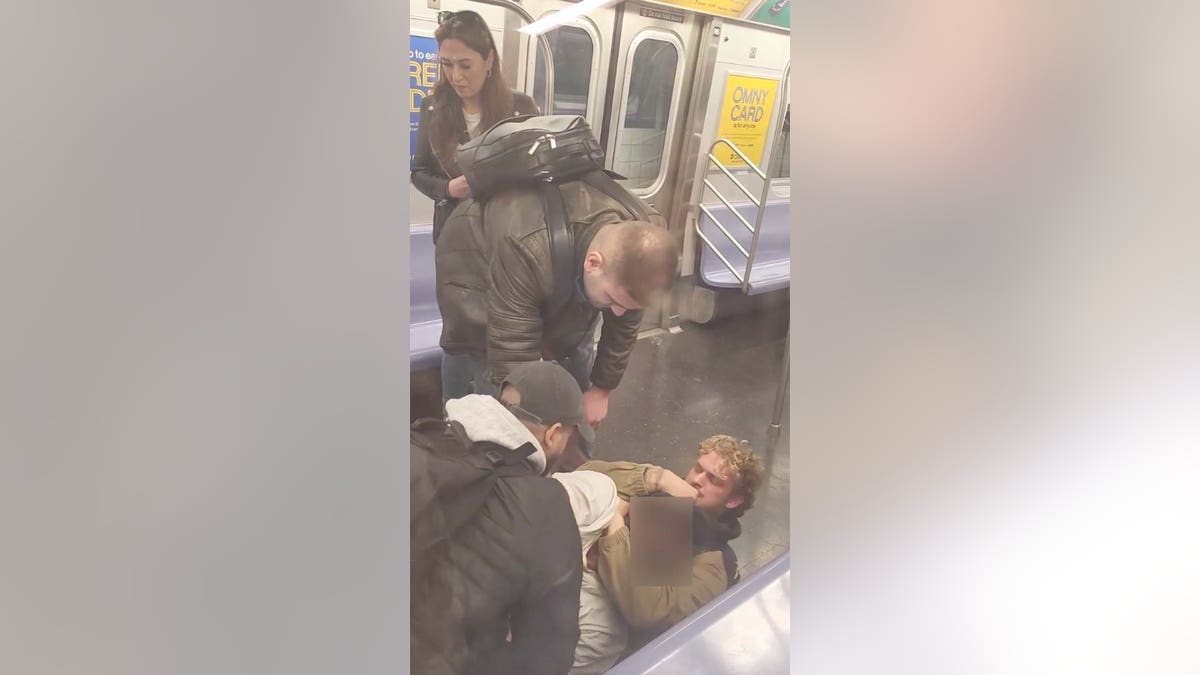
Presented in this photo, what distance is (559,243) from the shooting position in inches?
58.9

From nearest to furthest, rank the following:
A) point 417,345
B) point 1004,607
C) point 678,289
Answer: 1. point 1004,607
2. point 417,345
3. point 678,289

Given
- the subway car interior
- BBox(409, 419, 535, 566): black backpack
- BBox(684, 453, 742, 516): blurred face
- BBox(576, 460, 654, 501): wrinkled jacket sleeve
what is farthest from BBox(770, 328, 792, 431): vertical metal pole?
BBox(409, 419, 535, 566): black backpack

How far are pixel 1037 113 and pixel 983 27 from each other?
0.51ft

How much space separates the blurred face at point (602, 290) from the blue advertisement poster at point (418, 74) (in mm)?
395

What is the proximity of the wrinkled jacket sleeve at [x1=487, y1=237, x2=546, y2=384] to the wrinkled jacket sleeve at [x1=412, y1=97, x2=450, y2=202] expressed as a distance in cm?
15

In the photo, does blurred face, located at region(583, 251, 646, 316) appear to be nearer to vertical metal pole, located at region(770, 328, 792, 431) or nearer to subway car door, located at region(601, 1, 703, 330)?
subway car door, located at region(601, 1, 703, 330)

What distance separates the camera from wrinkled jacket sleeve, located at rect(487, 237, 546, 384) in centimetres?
149

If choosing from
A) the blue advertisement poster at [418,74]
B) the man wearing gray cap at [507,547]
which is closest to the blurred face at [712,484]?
the man wearing gray cap at [507,547]

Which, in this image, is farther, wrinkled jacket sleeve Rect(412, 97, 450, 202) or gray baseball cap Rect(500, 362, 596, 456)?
gray baseball cap Rect(500, 362, 596, 456)

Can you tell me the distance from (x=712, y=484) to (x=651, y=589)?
265 mm

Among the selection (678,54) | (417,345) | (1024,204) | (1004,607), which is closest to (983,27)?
(1024,204)

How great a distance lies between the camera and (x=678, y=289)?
5.19 ft

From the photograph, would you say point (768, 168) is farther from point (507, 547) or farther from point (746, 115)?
point (507, 547)
